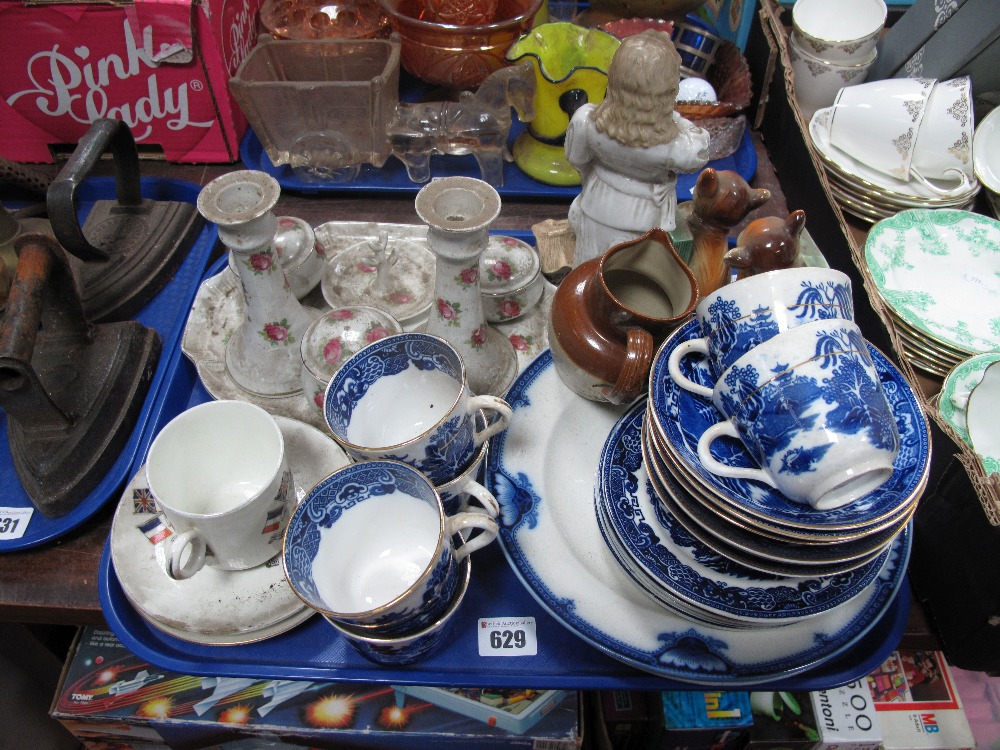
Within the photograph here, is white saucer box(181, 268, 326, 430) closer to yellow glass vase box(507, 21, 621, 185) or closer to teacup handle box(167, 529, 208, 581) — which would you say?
teacup handle box(167, 529, 208, 581)

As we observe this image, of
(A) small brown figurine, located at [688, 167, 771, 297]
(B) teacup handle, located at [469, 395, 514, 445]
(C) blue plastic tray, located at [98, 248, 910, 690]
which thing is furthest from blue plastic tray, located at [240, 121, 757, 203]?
(C) blue plastic tray, located at [98, 248, 910, 690]

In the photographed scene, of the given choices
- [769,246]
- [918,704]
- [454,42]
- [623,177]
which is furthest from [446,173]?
[918,704]

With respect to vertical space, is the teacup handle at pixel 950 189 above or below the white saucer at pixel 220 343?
above

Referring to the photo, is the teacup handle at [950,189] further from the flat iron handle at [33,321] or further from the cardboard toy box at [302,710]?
the flat iron handle at [33,321]

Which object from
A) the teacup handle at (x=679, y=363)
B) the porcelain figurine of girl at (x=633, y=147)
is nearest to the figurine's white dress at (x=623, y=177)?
the porcelain figurine of girl at (x=633, y=147)

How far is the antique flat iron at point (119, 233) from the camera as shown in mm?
930

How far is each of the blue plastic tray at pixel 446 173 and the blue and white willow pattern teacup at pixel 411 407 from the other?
0.53m

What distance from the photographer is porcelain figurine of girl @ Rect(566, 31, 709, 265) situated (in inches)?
28.5

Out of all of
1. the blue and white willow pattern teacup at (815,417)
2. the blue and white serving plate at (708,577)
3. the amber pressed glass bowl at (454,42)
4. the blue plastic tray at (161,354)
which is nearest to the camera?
the blue and white willow pattern teacup at (815,417)

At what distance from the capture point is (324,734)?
0.91 metres

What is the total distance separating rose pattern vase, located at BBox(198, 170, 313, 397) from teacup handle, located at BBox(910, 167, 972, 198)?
3.13ft

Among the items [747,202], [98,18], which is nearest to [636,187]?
[747,202]

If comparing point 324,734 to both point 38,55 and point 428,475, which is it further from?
point 38,55

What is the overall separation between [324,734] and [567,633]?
41 centimetres
